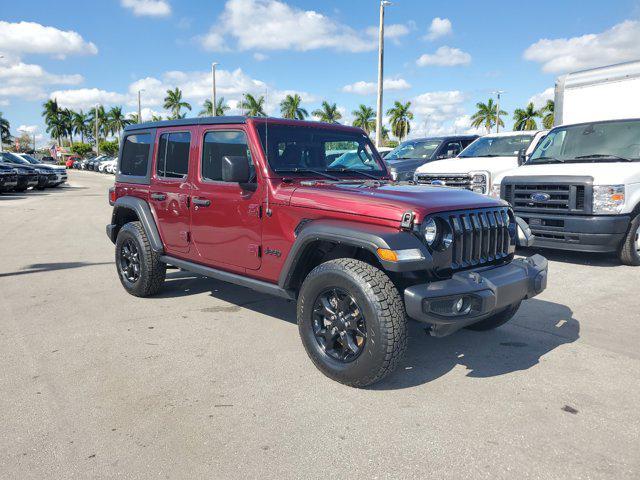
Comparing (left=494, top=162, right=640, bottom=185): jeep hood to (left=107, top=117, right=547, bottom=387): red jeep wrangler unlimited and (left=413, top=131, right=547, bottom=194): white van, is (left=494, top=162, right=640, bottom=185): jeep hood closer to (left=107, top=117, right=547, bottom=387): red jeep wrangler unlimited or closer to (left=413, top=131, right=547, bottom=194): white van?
(left=413, top=131, right=547, bottom=194): white van

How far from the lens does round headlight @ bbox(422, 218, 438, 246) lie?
3355 mm

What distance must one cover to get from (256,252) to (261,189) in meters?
0.50

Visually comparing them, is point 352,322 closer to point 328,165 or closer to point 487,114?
point 328,165

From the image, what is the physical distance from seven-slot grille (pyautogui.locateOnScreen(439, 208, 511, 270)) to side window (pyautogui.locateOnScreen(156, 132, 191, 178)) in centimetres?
259

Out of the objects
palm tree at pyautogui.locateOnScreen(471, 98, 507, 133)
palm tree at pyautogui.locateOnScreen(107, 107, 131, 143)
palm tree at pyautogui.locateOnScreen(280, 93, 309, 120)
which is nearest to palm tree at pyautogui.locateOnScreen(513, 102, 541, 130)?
palm tree at pyautogui.locateOnScreen(471, 98, 507, 133)

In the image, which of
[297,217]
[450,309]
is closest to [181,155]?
[297,217]

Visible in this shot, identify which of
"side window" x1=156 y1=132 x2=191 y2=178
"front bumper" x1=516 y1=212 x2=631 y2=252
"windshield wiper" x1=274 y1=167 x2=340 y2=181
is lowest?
"front bumper" x1=516 y1=212 x2=631 y2=252

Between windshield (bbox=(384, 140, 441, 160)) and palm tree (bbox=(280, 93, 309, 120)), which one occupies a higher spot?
palm tree (bbox=(280, 93, 309, 120))

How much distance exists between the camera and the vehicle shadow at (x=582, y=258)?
7457mm

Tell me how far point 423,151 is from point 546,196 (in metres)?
5.89

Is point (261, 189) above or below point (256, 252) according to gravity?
above

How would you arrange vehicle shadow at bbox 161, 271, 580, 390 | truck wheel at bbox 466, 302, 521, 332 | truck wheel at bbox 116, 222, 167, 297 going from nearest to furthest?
vehicle shadow at bbox 161, 271, 580, 390 < truck wheel at bbox 466, 302, 521, 332 < truck wheel at bbox 116, 222, 167, 297

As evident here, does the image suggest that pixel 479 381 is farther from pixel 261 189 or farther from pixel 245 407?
pixel 261 189

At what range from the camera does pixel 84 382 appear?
354 centimetres
